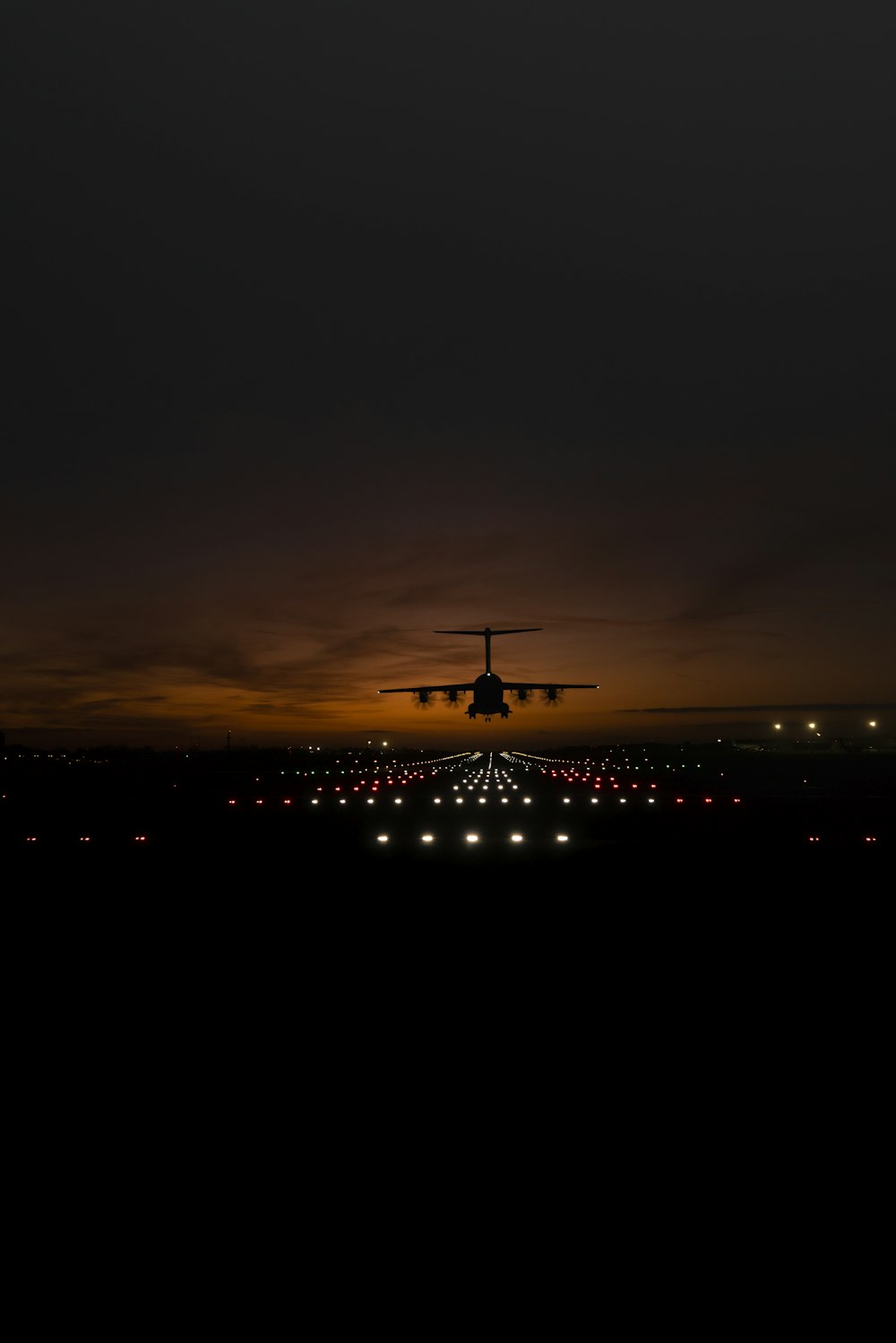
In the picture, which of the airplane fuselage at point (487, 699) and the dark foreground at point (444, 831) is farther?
the airplane fuselage at point (487, 699)

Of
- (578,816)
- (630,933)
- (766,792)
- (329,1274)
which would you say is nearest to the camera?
(329,1274)

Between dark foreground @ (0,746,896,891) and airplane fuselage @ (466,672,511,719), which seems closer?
dark foreground @ (0,746,896,891)

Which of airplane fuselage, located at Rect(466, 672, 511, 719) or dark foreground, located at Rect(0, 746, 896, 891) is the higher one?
airplane fuselage, located at Rect(466, 672, 511, 719)

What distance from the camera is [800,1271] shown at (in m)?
5.09

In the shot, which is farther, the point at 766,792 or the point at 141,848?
the point at 766,792

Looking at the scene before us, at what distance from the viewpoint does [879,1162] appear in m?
6.45

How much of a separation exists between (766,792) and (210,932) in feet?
138

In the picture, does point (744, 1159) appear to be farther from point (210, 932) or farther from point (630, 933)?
point (210, 932)

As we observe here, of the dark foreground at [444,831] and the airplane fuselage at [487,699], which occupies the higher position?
the airplane fuselage at [487,699]

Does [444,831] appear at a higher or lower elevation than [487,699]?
lower

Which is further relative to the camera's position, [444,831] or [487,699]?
[487,699]

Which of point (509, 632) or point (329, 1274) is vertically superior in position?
point (509, 632)

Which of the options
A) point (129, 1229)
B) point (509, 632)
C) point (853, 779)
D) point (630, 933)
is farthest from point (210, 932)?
point (509, 632)

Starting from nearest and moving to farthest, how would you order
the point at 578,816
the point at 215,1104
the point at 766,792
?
the point at 215,1104
the point at 578,816
the point at 766,792
